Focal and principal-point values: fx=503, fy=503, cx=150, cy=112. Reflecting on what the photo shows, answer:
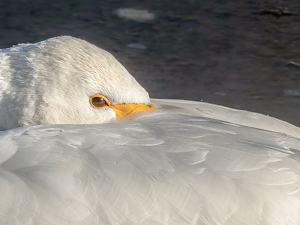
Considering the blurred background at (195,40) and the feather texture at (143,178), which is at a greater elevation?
the feather texture at (143,178)

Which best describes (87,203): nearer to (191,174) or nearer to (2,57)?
(191,174)

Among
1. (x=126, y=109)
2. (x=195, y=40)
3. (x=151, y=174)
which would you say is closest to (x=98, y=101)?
(x=126, y=109)

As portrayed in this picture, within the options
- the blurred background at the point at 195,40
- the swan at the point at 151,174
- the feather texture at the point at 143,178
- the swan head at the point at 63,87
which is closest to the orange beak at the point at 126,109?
the swan head at the point at 63,87

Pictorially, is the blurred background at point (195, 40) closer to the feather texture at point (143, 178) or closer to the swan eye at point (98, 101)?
the swan eye at point (98, 101)

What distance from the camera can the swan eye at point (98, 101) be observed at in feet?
6.27

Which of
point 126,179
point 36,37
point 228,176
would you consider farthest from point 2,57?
point 36,37

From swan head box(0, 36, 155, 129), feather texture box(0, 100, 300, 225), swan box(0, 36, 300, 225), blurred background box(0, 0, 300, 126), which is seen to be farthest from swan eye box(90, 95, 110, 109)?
blurred background box(0, 0, 300, 126)

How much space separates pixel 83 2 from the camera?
537cm

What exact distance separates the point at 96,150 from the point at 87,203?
0.68 feet

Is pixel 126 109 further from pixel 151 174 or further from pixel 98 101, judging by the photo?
pixel 151 174

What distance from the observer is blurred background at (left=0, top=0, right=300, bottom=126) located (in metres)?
3.60

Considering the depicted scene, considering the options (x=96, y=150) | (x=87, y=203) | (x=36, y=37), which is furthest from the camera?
(x=36, y=37)

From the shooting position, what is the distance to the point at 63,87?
190cm

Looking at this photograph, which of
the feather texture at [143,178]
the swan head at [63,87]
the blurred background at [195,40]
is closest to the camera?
the feather texture at [143,178]
